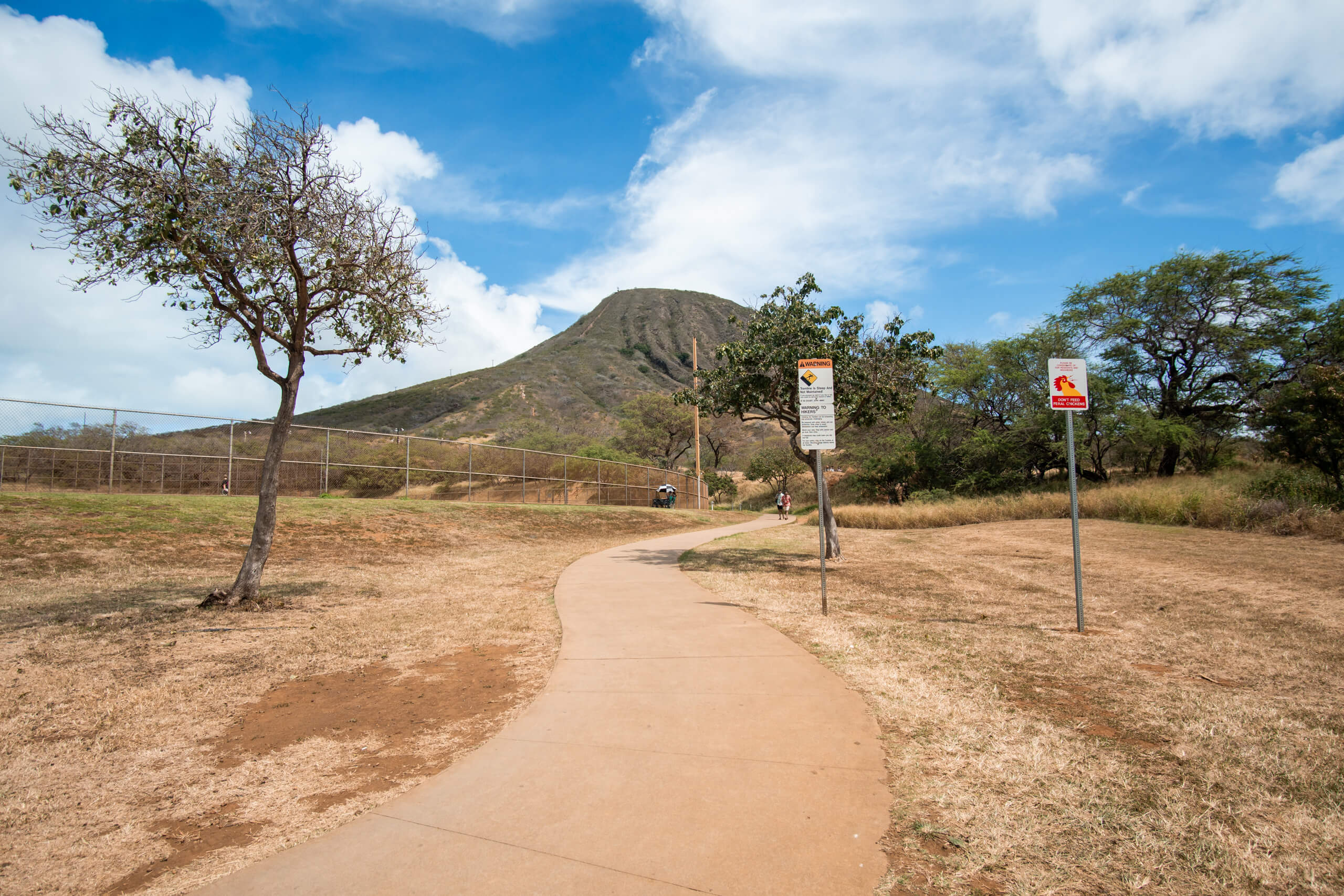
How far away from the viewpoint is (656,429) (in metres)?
60.3

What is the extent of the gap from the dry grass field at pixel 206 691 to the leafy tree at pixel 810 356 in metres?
5.50

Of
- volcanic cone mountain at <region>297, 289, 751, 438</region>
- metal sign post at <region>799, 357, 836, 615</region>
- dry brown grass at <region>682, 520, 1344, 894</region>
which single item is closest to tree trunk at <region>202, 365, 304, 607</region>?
dry brown grass at <region>682, 520, 1344, 894</region>

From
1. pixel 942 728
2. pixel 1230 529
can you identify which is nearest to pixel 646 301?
pixel 1230 529

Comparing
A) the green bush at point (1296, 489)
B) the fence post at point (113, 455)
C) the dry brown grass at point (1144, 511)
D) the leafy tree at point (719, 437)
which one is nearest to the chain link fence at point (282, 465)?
the fence post at point (113, 455)

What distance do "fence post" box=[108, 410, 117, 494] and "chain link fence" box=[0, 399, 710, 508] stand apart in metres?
0.03

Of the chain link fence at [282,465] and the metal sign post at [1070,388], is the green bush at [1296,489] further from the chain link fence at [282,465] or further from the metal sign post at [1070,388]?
the chain link fence at [282,465]

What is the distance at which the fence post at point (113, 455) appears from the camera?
56.8ft

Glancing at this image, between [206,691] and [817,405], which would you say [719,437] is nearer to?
[817,405]

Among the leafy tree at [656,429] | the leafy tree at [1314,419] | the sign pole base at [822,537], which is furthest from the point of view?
the leafy tree at [656,429]

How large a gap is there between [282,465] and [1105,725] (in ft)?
74.4

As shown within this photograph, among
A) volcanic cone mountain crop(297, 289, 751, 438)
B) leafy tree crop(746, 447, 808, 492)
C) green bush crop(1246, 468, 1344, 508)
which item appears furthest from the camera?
volcanic cone mountain crop(297, 289, 751, 438)

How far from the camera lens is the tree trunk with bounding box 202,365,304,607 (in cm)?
861

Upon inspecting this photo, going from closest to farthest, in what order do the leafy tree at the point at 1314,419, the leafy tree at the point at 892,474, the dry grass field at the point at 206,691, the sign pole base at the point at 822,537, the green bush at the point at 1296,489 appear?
the dry grass field at the point at 206,691 < the sign pole base at the point at 822,537 < the green bush at the point at 1296,489 < the leafy tree at the point at 1314,419 < the leafy tree at the point at 892,474

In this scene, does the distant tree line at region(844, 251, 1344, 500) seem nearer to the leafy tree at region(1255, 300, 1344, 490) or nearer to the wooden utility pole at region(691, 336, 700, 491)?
the leafy tree at region(1255, 300, 1344, 490)
